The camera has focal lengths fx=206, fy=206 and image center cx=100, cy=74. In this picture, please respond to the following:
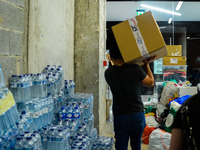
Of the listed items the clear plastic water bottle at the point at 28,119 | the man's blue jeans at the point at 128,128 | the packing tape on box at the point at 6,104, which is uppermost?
the packing tape on box at the point at 6,104

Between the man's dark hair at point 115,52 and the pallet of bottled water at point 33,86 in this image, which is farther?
the man's dark hair at point 115,52

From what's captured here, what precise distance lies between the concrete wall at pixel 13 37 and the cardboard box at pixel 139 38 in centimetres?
86

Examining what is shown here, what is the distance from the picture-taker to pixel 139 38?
1984 millimetres

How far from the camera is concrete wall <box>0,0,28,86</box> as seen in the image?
1519 millimetres

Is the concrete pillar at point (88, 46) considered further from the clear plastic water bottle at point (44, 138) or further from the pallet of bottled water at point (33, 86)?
the clear plastic water bottle at point (44, 138)

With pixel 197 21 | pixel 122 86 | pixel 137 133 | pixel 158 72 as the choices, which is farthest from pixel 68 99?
pixel 197 21

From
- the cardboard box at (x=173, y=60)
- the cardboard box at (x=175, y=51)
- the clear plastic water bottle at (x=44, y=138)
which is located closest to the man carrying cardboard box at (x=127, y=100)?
the clear plastic water bottle at (x=44, y=138)

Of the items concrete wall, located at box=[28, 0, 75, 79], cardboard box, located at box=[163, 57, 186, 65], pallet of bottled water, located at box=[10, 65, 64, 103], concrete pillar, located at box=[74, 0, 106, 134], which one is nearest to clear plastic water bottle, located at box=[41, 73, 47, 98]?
pallet of bottled water, located at box=[10, 65, 64, 103]

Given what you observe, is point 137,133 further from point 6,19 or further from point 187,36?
point 187,36

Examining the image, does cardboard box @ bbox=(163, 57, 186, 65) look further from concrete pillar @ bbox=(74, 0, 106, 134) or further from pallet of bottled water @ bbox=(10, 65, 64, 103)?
pallet of bottled water @ bbox=(10, 65, 64, 103)

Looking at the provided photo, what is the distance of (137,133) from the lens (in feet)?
6.50

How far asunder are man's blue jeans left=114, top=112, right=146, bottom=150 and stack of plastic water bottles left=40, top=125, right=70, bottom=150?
61cm

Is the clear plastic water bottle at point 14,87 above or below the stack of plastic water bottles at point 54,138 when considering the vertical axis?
above

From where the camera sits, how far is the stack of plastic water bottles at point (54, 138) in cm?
151
